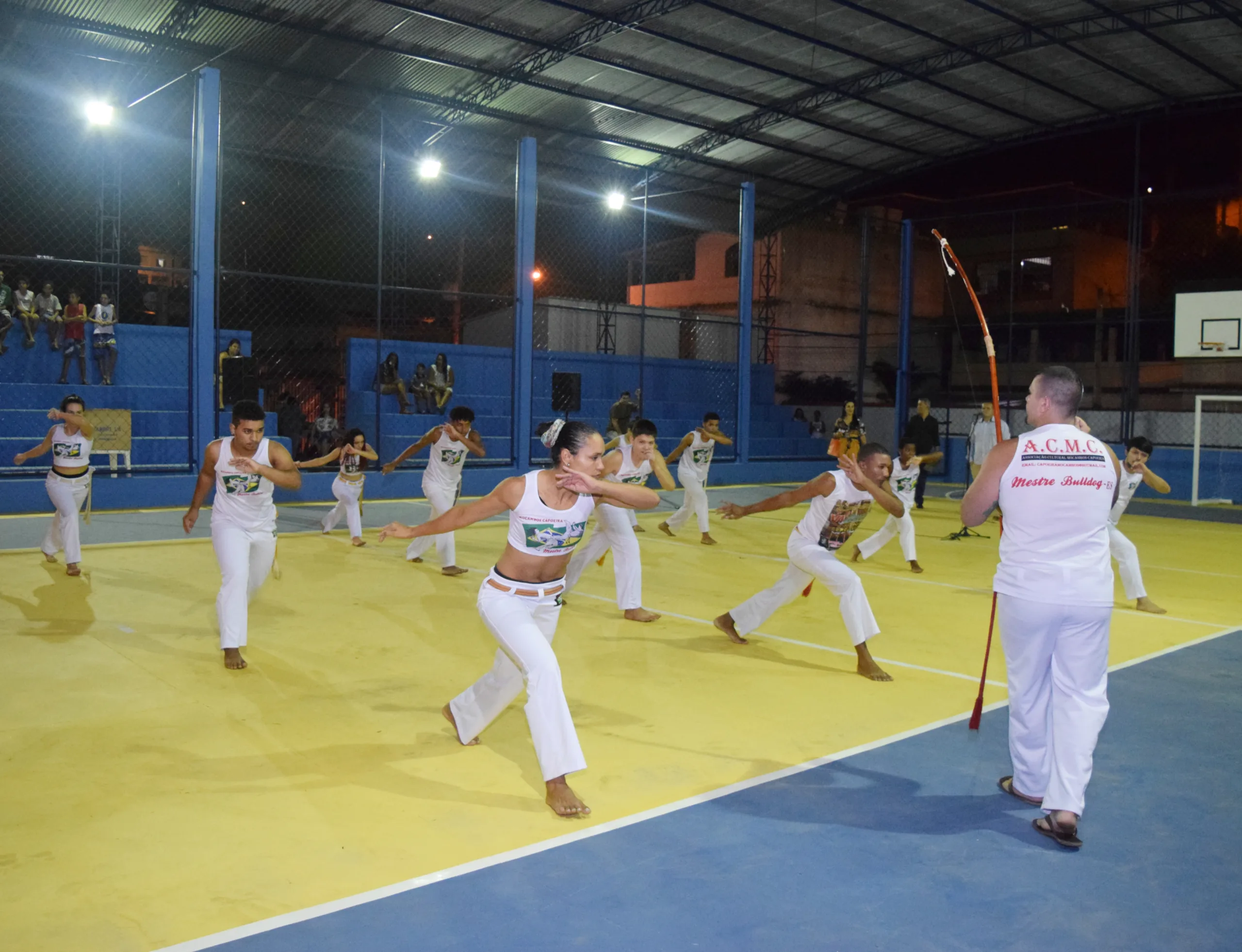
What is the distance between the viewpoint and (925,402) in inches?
766

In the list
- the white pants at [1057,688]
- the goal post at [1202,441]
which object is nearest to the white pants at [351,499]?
the white pants at [1057,688]

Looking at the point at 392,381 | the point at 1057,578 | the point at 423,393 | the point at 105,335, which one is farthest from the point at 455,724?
the point at 423,393

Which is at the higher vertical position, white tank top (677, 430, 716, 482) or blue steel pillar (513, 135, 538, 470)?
blue steel pillar (513, 135, 538, 470)

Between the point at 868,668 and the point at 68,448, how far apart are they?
8628 millimetres

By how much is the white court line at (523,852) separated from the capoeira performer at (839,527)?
1079mm

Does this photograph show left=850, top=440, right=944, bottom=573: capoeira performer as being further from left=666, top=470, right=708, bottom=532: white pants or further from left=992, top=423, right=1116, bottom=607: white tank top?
left=992, top=423, right=1116, bottom=607: white tank top

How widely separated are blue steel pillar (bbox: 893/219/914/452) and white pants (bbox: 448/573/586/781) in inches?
932

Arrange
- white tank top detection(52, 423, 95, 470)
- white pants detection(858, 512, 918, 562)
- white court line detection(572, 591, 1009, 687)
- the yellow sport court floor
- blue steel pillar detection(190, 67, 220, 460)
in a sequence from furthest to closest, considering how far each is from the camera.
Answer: blue steel pillar detection(190, 67, 220, 460), white pants detection(858, 512, 918, 562), white tank top detection(52, 423, 95, 470), white court line detection(572, 591, 1009, 687), the yellow sport court floor

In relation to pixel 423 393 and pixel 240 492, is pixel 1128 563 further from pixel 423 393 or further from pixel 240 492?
pixel 423 393

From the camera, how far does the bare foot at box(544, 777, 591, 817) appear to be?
4.89 meters

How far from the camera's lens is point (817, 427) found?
97.3 ft

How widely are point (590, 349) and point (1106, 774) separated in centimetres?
2401

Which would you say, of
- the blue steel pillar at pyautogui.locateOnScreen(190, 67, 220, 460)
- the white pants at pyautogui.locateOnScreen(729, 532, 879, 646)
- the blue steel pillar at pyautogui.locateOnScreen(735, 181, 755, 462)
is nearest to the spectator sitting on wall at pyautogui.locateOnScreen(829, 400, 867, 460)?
the blue steel pillar at pyautogui.locateOnScreen(735, 181, 755, 462)

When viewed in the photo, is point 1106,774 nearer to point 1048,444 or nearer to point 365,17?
point 1048,444
